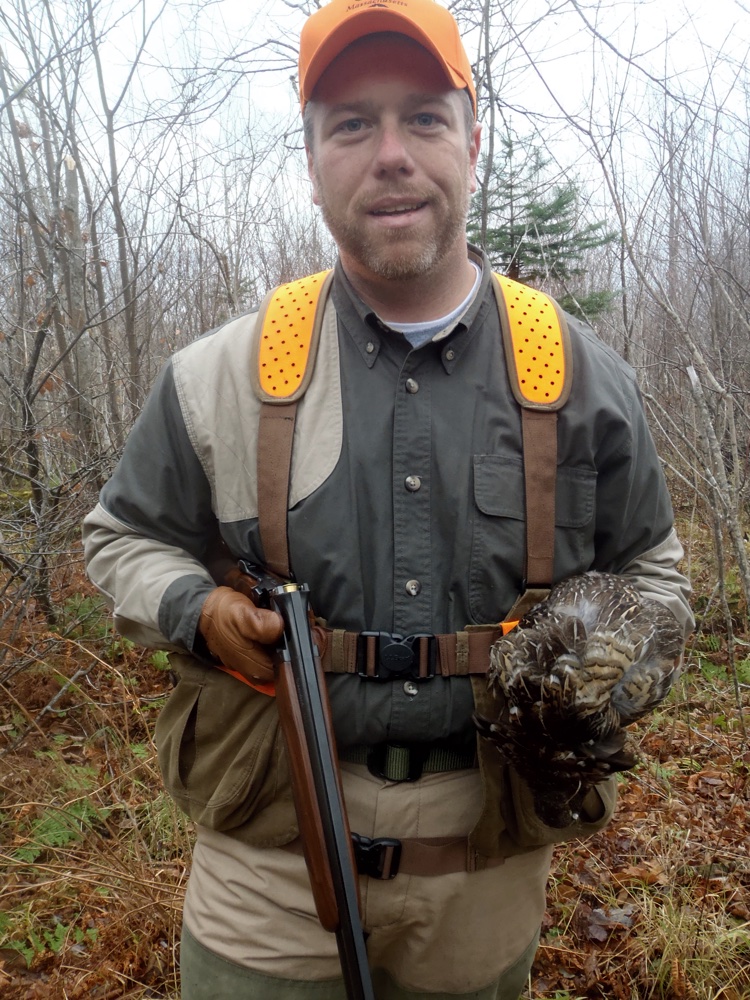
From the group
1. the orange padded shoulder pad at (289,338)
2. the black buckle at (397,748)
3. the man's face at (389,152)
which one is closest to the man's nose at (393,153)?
the man's face at (389,152)

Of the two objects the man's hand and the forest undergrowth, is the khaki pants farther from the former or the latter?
the forest undergrowth

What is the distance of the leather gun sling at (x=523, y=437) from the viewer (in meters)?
2.23

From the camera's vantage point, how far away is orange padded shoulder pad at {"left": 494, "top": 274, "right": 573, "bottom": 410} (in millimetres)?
2299

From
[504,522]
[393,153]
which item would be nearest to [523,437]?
[504,522]

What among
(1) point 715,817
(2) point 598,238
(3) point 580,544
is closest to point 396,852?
(3) point 580,544

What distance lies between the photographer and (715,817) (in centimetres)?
512

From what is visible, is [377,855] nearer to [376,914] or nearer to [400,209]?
[376,914]

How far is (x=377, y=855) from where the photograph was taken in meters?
2.29

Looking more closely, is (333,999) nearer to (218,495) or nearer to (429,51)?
(218,495)

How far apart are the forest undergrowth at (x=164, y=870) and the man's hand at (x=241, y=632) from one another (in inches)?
90.6

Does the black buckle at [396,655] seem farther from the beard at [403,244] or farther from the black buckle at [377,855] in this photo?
the beard at [403,244]

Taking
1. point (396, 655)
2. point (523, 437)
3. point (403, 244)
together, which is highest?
point (403, 244)

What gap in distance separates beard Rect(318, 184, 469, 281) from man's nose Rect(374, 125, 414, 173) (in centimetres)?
8

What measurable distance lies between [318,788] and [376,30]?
2332mm
